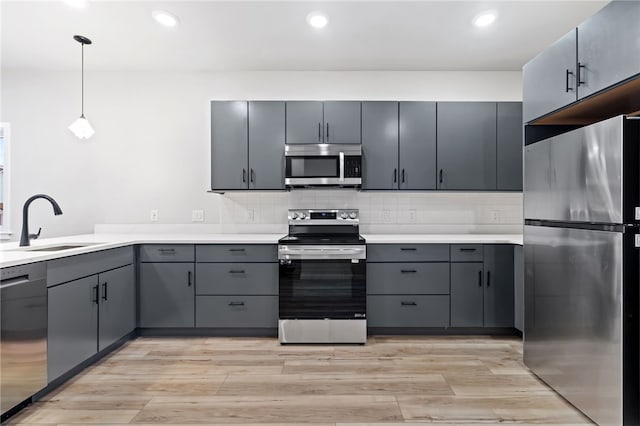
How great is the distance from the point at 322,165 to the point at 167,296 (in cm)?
177

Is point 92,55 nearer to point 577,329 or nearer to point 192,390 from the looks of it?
point 192,390

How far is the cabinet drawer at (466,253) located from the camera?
311 centimetres

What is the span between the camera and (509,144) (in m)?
3.36

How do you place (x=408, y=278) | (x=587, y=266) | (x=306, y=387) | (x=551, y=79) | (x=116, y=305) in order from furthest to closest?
(x=408, y=278), (x=116, y=305), (x=306, y=387), (x=551, y=79), (x=587, y=266)

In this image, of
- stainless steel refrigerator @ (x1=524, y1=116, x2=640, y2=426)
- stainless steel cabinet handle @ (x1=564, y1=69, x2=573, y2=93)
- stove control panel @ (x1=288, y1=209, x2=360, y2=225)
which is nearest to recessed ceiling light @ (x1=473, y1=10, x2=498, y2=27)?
stainless steel cabinet handle @ (x1=564, y1=69, x2=573, y2=93)

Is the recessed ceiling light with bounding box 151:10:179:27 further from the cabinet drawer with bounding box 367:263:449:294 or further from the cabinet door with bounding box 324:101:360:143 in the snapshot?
the cabinet drawer with bounding box 367:263:449:294

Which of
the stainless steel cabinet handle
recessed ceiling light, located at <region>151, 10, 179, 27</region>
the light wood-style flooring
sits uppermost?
recessed ceiling light, located at <region>151, 10, 179, 27</region>

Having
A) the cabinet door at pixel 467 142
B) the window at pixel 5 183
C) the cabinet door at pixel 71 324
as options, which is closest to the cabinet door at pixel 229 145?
the cabinet door at pixel 71 324

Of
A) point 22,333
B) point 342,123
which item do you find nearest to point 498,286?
point 342,123

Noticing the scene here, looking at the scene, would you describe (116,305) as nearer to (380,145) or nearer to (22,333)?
(22,333)

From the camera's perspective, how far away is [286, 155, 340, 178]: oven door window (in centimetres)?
327

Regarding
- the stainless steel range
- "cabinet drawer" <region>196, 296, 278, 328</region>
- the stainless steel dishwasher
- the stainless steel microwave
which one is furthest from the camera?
the stainless steel microwave

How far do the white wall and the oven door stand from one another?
848 mm

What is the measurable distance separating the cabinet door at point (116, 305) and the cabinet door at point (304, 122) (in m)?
1.82
